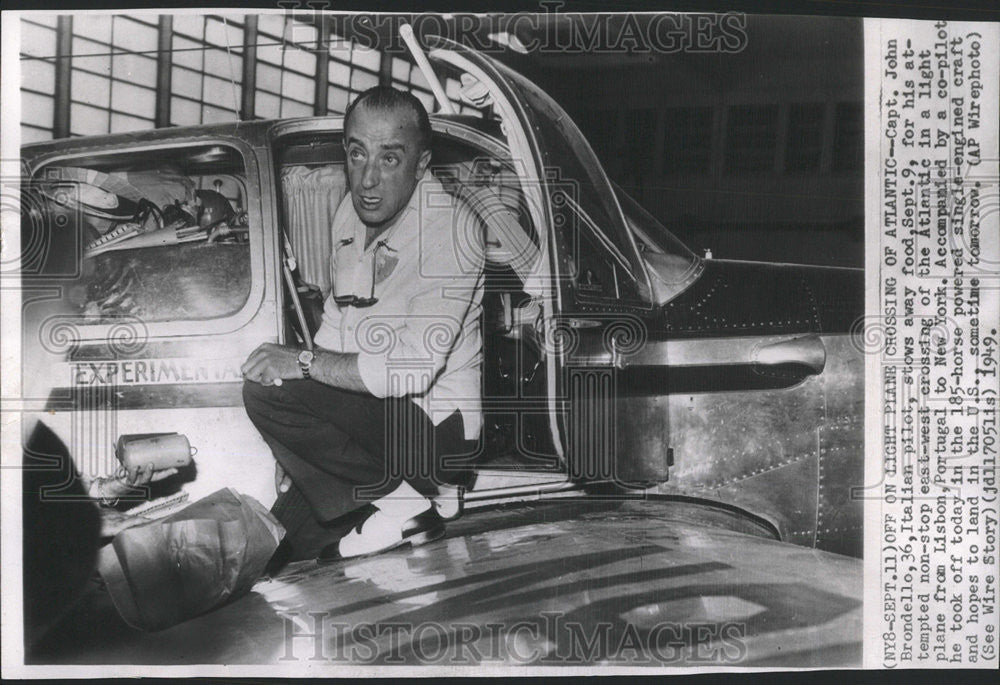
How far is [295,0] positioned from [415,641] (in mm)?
2604

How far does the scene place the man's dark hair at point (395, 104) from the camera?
333 cm

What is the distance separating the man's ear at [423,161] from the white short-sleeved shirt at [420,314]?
7.0 inches

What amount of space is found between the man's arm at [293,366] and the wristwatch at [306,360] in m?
0.01

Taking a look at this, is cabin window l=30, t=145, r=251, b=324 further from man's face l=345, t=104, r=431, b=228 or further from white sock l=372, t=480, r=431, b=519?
white sock l=372, t=480, r=431, b=519

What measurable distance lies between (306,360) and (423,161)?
893 mm

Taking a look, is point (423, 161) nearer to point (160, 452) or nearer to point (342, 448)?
point (342, 448)

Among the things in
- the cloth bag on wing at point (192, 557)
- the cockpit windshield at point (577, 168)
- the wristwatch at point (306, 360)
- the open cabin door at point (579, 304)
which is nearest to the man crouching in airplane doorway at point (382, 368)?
the wristwatch at point (306, 360)

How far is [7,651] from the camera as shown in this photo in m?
3.42

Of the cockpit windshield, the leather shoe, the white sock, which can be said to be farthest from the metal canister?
the cockpit windshield

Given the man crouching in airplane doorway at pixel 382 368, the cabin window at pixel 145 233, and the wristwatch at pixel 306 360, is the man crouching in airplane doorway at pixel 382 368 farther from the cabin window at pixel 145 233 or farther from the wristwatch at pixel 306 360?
the cabin window at pixel 145 233

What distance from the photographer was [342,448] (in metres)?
3.32

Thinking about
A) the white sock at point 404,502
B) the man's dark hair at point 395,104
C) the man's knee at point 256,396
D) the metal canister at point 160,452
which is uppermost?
the man's dark hair at point 395,104

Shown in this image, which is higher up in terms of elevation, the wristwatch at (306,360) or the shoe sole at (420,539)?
the wristwatch at (306,360)

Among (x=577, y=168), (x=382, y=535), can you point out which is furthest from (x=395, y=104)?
(x=382, y=535)
